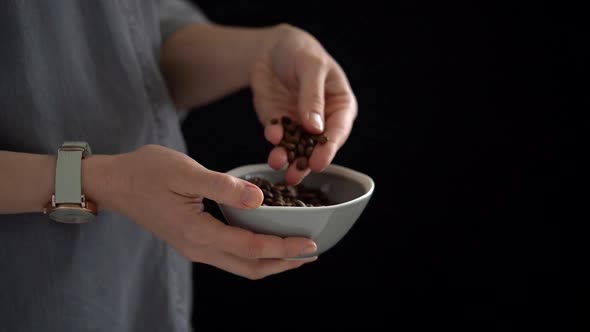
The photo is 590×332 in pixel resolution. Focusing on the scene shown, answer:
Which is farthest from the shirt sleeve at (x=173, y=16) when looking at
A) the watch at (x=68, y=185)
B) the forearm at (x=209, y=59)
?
the watch at (x=68, y=185)

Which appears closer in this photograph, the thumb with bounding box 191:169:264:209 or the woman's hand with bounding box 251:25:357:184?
the thumb with bounding box 191:169:264:209

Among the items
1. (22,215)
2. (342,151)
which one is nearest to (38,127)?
(22,215)

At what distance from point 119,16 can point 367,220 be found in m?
0.83

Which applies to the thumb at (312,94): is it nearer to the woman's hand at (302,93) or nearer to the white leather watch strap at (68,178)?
the woman's hand at (302,93)

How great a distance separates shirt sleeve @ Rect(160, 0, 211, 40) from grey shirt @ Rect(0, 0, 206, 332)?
0.09 meters

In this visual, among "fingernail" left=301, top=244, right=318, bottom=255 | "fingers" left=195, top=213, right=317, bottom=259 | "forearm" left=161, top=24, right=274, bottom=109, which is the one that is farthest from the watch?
"forearm" left=161, top=24, right=274, bottom=109

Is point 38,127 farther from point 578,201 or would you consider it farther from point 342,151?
point 578,201

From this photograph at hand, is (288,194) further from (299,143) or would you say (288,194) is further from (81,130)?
(81,130)

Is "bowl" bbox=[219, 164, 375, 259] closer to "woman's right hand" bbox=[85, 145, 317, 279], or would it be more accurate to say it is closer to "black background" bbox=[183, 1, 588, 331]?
"woman's right hand" bbox=[85, 145, 317, 279]

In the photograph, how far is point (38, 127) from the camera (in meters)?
0.63

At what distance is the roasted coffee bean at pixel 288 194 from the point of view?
693mm

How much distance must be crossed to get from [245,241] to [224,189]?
0.08 metres

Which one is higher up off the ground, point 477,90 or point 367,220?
point 477,90

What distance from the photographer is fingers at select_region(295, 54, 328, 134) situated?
748 mm
